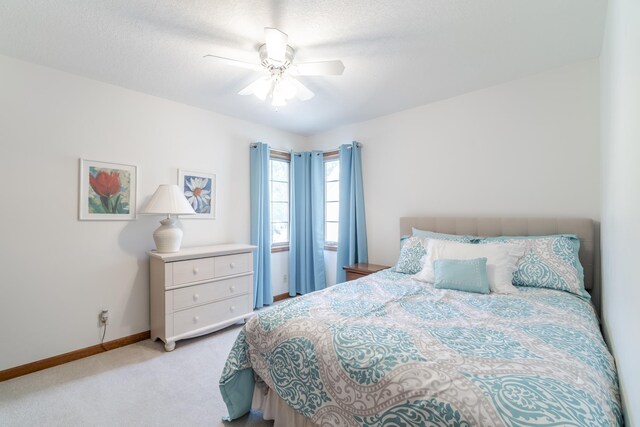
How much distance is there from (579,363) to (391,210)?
2511 mm

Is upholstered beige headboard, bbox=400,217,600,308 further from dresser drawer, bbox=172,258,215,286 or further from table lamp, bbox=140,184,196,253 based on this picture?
table lamp, bbox=140,184,196,253

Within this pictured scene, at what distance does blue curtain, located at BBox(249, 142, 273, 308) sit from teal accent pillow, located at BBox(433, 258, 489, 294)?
221cm

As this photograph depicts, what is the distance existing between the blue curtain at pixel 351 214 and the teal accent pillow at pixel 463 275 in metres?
1.54

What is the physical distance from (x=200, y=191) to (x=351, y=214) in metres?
1.85

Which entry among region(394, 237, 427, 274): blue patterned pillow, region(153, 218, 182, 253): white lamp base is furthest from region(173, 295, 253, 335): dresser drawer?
region(394, 237, 427, 274): blue patterned pillow

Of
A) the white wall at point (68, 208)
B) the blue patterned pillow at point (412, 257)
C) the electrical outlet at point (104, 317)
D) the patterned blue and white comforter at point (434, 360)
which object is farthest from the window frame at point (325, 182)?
the electrical outlet at point (104, 317)

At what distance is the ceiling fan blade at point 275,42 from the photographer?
5.43 ft

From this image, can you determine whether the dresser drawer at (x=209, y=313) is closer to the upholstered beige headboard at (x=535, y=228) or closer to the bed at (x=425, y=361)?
the bed at (x=425, y=361)

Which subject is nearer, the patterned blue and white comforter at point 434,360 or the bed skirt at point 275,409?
the patterned blue and white comforter at point 434,360

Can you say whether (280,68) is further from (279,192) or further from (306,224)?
(306,224)

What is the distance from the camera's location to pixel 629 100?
101cm

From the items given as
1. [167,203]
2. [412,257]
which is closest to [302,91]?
[167,203]

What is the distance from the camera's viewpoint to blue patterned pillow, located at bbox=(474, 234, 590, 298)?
6.51ft

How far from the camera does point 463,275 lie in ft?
6.69
